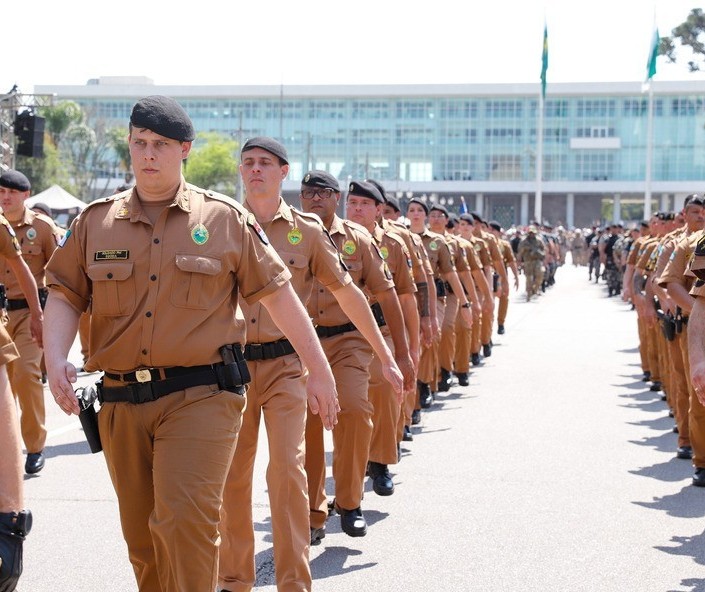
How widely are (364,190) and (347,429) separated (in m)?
2.02

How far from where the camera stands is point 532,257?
33875 millimetres

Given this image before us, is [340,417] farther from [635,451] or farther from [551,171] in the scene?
[551,171]

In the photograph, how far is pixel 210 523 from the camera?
4.19 meters

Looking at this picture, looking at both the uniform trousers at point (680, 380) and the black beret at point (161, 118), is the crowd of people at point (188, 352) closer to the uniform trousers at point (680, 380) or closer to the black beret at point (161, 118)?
the black beret at point (161, 118)

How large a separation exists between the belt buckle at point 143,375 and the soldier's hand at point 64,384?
249 millimetres

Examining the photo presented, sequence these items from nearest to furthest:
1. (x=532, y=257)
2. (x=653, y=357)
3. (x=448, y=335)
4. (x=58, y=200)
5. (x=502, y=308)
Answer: (x=448, y=335)
(x=653, y=357)
(x=502, y=308)
(x=532, y=257)
(x=58, y=200)

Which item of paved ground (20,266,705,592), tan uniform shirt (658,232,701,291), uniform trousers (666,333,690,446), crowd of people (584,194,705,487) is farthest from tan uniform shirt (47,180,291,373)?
uniform trousers (666,333,690,446)

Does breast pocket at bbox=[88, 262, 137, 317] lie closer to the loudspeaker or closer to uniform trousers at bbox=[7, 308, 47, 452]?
uniform trousers at bbox=[7, 308, 47, 452]

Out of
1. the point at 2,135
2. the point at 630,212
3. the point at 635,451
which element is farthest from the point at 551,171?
the point at 635,451

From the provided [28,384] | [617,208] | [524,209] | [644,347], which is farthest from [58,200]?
[617,208]

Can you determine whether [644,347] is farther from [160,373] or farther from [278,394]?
[160,373]

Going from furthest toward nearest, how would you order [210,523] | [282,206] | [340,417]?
[340,417]
[282,206]
[210,523]

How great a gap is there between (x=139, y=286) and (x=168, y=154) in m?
0.49

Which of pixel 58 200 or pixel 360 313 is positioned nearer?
pixel 360 313
